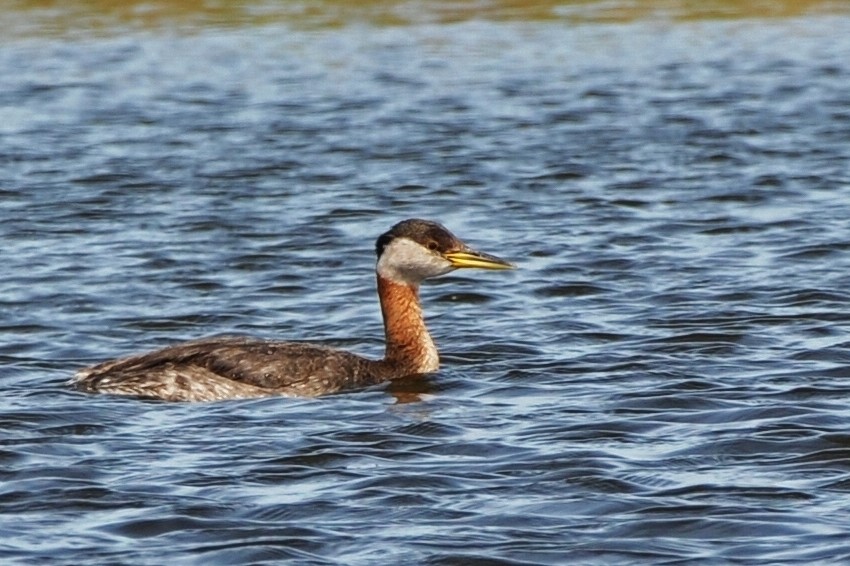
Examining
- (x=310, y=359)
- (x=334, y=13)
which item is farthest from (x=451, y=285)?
(x=334, y=13)

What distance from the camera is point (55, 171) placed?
70.8 feet

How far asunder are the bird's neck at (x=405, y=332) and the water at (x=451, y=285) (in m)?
0.23

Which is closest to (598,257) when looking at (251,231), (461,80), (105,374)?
(251,231)

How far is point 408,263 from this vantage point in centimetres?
1355

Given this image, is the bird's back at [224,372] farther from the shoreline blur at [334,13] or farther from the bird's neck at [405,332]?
the shoreline blur at [334,13]

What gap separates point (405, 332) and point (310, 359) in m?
0.87

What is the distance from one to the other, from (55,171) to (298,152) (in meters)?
2.69

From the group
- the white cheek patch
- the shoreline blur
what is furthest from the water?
the white cheek patch

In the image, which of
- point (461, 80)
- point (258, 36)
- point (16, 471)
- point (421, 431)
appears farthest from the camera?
point (258, 36)

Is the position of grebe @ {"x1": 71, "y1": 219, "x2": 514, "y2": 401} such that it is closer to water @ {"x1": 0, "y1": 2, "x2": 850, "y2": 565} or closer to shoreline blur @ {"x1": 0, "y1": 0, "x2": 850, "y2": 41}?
water @ {"x1": 0, "y1": 2, "x2": 850, "y2": 565}

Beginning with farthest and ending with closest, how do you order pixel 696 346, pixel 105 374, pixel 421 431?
pixel 696 346 < pixel 105 374 < pixel 421 431

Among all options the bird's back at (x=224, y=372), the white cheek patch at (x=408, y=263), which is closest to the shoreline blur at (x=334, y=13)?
the white cheek patch at (x=408, y=263)

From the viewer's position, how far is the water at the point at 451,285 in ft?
32.0

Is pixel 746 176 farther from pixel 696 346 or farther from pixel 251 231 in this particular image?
pixel 696 346
